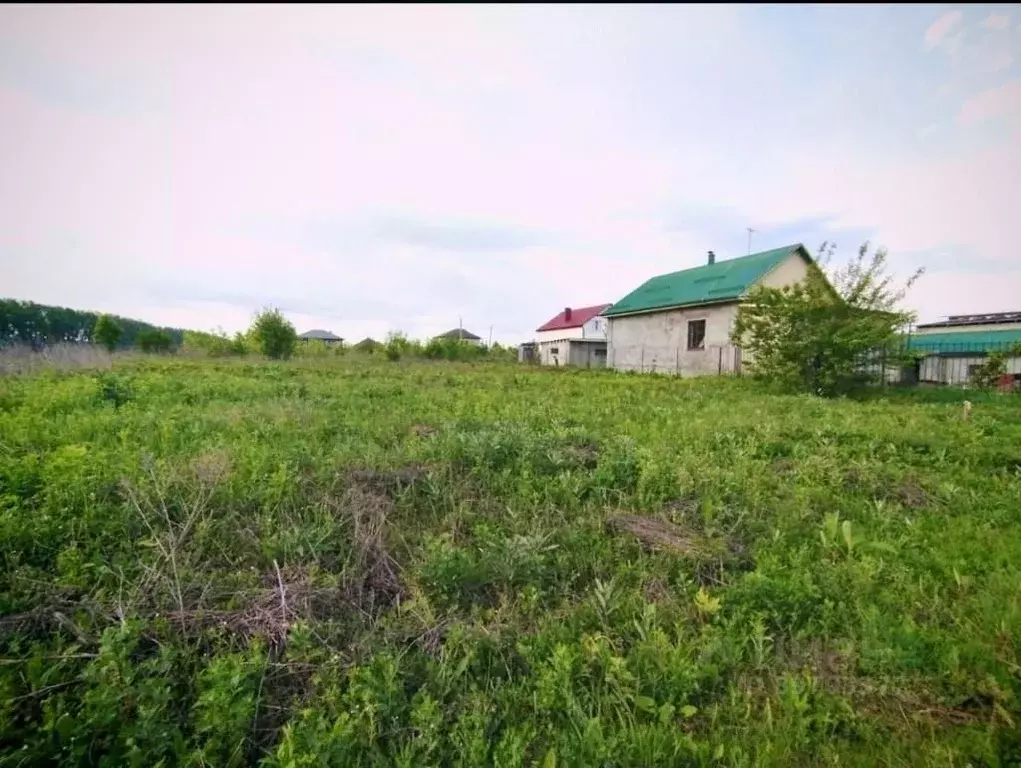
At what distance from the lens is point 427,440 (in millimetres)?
5020

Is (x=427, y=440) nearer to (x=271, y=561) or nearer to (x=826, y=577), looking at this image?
(x=271, y=561)

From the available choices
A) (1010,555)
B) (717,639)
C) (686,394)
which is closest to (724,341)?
(686,394)

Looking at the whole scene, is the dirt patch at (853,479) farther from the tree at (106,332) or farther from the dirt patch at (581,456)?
the tree at (106,332)

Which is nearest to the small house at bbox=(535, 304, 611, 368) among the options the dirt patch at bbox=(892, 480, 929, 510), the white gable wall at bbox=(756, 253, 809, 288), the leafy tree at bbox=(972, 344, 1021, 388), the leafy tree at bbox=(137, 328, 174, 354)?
the white gable wall at bbox=(756, 253, 809, 288)

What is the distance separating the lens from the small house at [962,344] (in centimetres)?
1558

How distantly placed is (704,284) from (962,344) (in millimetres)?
11084

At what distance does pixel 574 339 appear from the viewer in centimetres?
3681

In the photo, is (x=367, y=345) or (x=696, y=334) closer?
(x=696, y=334)

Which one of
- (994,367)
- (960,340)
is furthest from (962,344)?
(994,367)

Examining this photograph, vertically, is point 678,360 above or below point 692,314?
below

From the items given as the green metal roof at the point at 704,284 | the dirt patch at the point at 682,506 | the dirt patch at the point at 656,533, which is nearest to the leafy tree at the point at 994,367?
the green metal roof at the point at 704,284

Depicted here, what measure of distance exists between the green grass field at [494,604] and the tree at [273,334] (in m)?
19.1

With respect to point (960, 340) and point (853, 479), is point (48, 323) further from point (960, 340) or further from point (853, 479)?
point (960, 340)

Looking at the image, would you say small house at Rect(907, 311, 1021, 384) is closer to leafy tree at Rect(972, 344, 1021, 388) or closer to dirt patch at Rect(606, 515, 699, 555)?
leafy tree at Rect(972, 344, 1021, 388)
